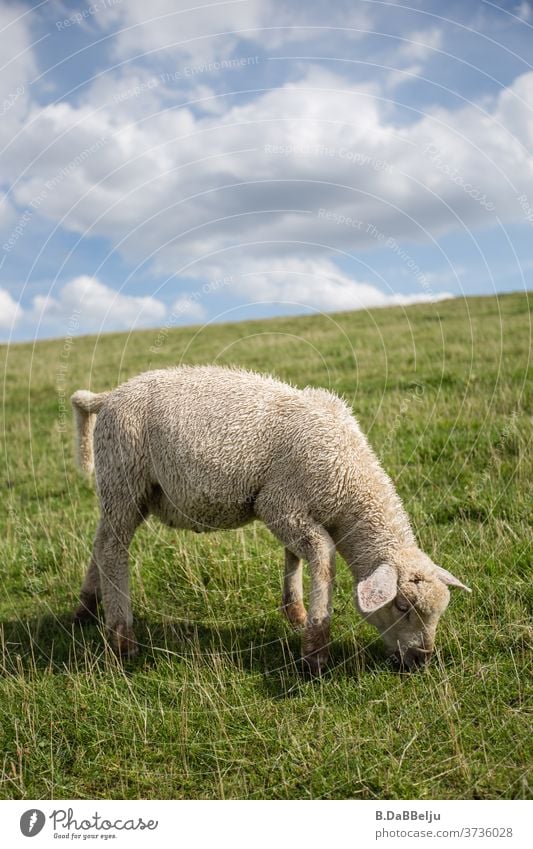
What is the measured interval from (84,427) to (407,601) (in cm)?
374

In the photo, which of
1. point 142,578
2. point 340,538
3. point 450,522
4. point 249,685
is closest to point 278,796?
point 249,685

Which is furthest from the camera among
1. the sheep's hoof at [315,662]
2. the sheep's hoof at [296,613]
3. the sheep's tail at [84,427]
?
the sheep's tail at [84,427]

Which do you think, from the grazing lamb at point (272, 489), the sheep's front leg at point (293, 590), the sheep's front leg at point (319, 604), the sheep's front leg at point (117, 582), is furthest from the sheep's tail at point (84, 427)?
the sheep's front leg at point (319, 604)

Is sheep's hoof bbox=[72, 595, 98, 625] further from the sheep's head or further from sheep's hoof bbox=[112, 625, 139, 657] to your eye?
the sheep's head

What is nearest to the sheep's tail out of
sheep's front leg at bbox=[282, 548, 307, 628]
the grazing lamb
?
the grazing lamb

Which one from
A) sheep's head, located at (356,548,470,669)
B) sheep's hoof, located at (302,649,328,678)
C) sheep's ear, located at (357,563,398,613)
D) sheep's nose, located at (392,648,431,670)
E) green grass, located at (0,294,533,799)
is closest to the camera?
green grass, located at (0,294,533,799)

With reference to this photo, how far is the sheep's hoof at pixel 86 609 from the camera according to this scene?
684 centimetres

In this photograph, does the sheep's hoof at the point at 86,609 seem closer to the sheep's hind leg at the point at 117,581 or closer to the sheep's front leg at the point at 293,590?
the sheep's hind leg at the point at 117,581

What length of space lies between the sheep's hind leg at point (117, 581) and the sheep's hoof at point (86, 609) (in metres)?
0.73

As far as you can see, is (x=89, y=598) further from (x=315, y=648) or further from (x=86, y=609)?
(x=315, y=648)

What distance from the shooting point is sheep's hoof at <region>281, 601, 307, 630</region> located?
6234mm

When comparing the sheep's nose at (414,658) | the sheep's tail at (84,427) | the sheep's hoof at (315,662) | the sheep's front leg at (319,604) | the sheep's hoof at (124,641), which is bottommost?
the sheep's hoof at (124,641)

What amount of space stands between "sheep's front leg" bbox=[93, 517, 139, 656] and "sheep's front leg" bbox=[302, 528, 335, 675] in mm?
1725

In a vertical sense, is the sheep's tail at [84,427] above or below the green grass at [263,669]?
above
